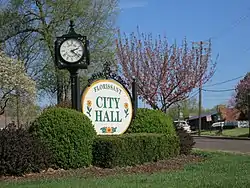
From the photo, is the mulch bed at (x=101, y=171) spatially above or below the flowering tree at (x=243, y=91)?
below

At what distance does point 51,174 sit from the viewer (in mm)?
12422

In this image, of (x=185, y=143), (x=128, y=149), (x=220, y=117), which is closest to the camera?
(x=128, y=149)

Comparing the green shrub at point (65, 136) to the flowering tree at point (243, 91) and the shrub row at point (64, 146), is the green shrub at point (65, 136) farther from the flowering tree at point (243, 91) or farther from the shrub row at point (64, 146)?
the flowering tree at point (243, 91)

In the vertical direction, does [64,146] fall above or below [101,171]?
above

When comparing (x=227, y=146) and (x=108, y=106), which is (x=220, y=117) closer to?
(x=227, y=146)

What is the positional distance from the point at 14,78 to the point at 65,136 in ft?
65.4

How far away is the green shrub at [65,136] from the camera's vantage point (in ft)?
43.1

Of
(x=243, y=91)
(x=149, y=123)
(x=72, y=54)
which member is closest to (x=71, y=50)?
(x=72, y=54)

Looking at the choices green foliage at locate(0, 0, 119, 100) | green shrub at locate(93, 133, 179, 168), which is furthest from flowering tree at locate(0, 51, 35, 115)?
green shrub at locate(93, 133, 179, 168)

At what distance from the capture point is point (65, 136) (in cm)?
1322

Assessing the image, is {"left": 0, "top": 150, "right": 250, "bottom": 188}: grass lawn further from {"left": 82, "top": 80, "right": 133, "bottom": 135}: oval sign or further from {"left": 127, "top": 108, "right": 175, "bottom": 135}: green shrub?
{"left": 127, "top": 108, "right": 175, "bottom": 135}: green shrub

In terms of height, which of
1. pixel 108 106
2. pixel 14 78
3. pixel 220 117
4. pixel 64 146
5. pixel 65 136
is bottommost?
pixel 64 146

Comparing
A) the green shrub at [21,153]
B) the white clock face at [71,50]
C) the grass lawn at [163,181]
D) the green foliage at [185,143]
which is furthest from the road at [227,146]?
the green shrub at [21,153]

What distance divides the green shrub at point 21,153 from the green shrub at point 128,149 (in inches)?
61.0
